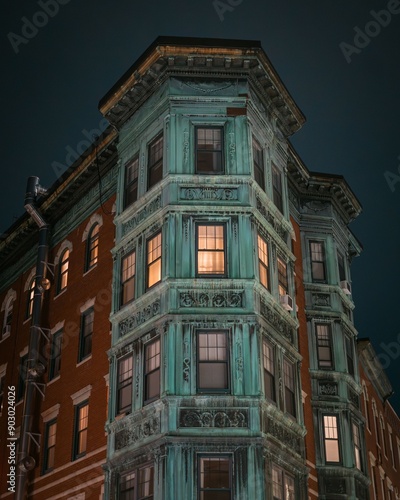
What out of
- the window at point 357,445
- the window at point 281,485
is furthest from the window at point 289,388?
the window at point 357,445

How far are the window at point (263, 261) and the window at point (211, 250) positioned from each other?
1368 millimetres

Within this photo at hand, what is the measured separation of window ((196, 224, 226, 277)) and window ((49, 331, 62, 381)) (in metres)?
9.61

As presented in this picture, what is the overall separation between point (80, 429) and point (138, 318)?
593cm

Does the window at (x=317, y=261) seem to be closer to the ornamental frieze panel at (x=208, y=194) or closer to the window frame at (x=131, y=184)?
the ornamental frieze panel at (x=208, y=194)

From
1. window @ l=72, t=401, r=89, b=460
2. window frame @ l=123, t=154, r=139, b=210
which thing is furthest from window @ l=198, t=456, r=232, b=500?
window frame @ l=123, t=154, r=139, b=210

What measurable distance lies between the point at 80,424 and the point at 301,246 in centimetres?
1172

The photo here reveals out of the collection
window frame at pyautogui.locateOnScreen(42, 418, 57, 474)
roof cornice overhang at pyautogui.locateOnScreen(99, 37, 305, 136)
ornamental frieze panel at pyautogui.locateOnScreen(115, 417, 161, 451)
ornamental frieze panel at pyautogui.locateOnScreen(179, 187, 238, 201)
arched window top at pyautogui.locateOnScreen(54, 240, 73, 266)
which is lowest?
ornamental frieze panel at pyautogui.locateOnScreen(115, 417, 161, 451)

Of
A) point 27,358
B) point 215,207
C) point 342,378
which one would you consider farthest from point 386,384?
point 215,207

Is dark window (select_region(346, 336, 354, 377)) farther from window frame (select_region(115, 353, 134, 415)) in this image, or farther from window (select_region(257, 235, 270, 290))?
window frame (select_region(115, 353, 134, 415))

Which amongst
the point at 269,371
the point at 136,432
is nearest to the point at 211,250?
the point at 269,371

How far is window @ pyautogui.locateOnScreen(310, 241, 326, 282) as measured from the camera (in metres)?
32.8

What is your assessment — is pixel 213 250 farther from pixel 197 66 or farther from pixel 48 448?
pixel 48 448

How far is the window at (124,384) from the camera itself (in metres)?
24.5

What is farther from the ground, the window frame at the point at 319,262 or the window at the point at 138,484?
the window frame at the point at 319,262
